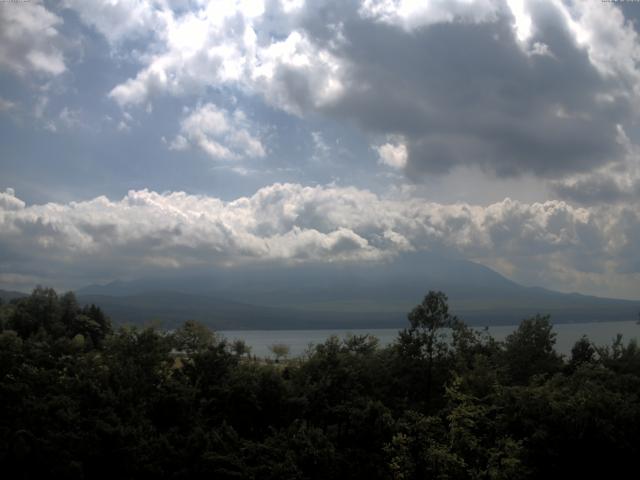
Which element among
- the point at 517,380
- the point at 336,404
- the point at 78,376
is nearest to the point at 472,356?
the point at 517,380

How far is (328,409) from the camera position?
33375 mm

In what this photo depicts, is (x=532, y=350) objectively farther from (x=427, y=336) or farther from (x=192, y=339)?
(x=192, y=339)

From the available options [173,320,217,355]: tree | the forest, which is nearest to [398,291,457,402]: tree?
the forest

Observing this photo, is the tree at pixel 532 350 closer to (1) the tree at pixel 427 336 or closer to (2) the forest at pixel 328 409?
(2) the forest at pixel 328 409

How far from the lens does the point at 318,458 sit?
28.9 m

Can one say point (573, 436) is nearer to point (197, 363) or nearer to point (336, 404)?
point (336, 404)

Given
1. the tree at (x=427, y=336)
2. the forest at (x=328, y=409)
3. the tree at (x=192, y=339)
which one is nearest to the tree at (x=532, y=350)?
the forest at (x=328, y=409)

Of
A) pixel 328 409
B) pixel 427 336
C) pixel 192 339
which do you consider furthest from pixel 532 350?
pixel 192 339

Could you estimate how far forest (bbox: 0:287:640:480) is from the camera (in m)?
28.4

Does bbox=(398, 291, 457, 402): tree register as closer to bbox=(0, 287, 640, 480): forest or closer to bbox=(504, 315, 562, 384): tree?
bbox=(0, 287, 640, 480): forest

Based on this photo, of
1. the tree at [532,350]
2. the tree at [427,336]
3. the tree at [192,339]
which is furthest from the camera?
the tree at [532,350]

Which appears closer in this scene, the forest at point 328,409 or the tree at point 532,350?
the forest at point 328,409

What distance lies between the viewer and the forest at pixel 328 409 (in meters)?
28.4

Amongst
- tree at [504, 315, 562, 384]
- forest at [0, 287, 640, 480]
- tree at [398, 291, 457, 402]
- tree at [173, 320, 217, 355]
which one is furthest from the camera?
tree at [504, 315, 562, 384]
